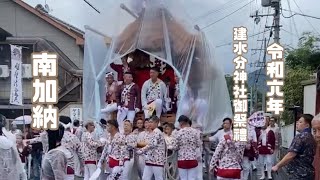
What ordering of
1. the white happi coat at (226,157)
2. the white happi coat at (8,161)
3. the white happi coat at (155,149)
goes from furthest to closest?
the white happi coat at (155,149) → the white happi coat at (226,157) → the white happi coat at (8,161)

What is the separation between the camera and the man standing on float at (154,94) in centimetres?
1373

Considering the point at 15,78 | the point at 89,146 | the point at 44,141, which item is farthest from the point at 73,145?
the point at 15,78

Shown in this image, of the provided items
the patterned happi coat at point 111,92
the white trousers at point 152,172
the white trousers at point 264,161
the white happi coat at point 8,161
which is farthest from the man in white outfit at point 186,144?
the white trousers at point 264,161

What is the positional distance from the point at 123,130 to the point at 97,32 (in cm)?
312

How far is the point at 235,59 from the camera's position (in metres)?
15.7

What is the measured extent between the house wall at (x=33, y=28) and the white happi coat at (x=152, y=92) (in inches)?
793

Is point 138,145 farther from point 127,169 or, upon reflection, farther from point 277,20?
point 277,20

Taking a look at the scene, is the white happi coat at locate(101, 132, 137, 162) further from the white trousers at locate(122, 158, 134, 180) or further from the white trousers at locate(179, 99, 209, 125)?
the white trousers at locate(179, 99, 209, 125)

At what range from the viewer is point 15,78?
66.3 feet

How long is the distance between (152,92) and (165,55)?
917 mm

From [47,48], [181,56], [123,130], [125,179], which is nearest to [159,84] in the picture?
[181,56]

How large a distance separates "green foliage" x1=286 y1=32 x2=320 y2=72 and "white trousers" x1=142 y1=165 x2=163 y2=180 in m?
25.6

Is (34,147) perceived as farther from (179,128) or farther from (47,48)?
(47,48)
